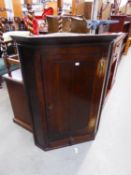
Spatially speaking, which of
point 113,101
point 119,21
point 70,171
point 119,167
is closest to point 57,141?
point 70,171

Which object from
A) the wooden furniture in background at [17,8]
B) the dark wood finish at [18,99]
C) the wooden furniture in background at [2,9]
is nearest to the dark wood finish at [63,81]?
the dark wood finish at [18,99]

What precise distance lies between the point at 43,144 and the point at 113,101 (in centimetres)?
146

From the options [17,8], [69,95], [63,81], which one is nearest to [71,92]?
[69,95]

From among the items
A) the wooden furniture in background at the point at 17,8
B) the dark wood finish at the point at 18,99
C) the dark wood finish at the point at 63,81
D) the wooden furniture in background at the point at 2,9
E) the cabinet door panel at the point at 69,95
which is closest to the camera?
the dark wood finish at the point at 63,81

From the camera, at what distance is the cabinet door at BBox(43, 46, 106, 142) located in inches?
41.4

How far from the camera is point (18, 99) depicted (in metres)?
1.60

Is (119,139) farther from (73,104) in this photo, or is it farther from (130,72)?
(130,72)

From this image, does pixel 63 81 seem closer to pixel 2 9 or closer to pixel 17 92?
pixel 17 92

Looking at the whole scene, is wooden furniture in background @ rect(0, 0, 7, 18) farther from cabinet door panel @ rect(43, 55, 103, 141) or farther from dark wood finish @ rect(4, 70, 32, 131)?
cabinet door panel @ rect(43, 55, 103, 141)

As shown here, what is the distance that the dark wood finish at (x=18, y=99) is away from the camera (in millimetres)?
1480

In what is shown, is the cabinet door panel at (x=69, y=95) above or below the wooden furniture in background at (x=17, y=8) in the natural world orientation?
below

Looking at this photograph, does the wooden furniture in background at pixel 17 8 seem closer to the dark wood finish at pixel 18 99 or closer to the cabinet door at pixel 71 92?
the dark wood finish at pixel 18 99

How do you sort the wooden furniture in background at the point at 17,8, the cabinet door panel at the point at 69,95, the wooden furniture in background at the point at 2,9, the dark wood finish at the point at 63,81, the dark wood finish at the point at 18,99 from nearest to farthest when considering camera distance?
the dark wood finish at the point at 63,81 → the cabinet door panel at the point at 69,95 → the dark wood finish at the point at 18,99 → the wooden furniture in background at the point at 2,9 → the wooden furniture in background at the point at 17,8

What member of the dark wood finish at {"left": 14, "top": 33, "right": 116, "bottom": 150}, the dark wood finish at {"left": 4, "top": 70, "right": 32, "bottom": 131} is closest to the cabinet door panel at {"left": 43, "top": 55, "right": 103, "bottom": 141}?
the dark wood finish at {"left": 14, "top": 33, "right": 116, "bottom": 150}
